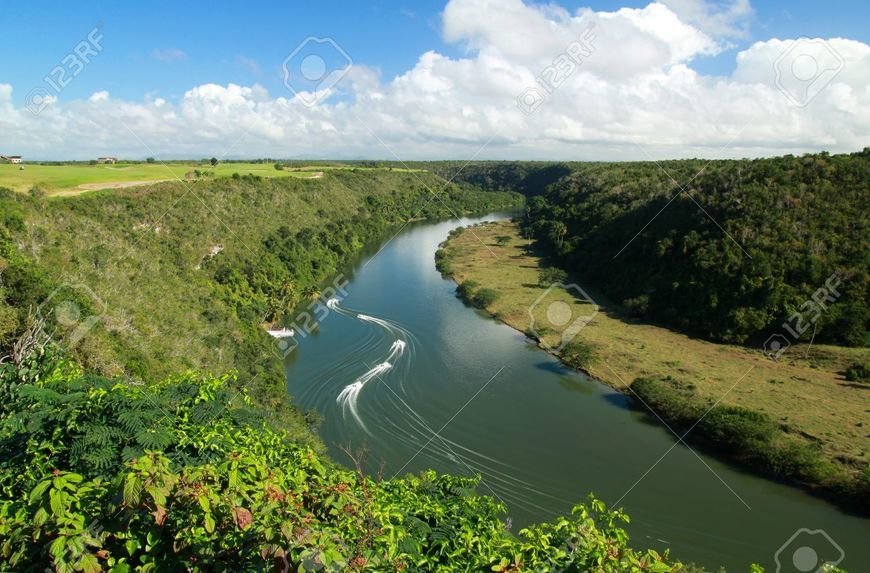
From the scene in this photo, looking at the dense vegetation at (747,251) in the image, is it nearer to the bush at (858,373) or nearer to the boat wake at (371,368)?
the bush at (858,373)

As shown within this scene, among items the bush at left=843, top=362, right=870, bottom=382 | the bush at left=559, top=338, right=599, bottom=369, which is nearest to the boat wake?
the bush at left=559, top=338, right=599, bottom=369

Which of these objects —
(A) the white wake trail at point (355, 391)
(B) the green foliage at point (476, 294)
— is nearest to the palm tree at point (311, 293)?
(B) the green foliage at point (476, 294)

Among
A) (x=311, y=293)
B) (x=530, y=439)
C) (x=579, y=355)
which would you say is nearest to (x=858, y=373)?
(x=579, y=355)

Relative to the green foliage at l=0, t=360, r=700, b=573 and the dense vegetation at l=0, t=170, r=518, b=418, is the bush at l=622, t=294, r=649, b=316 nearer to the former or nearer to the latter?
the dense vegetation at l=0, t=170, r=518, b=418

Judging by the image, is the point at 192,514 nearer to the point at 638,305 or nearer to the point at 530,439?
the point at 530,439

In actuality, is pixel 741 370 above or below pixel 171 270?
below

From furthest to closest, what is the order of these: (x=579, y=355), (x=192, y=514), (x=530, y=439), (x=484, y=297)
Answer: (x=484, y=297), (x=579, y=355), (x=530, y=439), (x=192, y=514)
